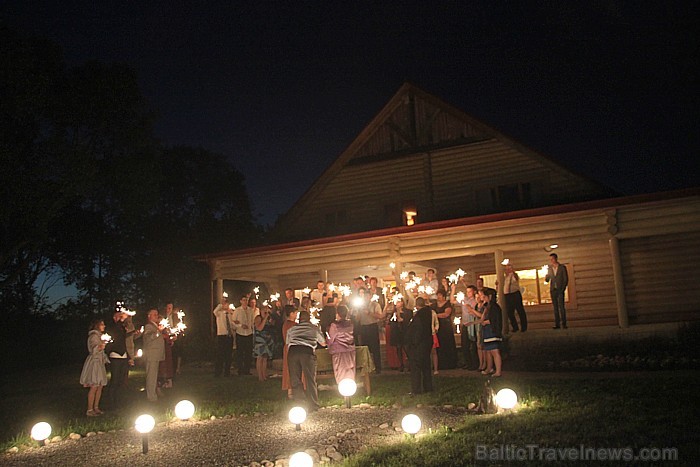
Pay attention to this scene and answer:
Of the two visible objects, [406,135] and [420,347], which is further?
[406,135]

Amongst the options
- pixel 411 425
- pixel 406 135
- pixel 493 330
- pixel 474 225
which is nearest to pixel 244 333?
pixel 493 330

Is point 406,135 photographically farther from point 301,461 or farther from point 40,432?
point 301,461

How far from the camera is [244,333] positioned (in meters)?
14.9

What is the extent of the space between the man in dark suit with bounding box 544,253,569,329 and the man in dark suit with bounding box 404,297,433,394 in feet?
18.0

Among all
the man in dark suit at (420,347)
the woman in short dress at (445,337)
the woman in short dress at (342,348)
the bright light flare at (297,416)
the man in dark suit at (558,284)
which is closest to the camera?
the bright light flare at (297,416)

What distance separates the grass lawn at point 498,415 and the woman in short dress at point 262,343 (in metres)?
0.43

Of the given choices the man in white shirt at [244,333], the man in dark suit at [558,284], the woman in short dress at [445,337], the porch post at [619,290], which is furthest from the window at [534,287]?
the man in white shirt at [244,333]

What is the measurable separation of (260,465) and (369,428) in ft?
6.01

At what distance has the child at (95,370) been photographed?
416 inches

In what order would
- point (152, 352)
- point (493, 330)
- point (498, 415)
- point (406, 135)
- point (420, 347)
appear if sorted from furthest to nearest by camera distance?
1. point (406, 135)
2. point (152, 352)
3. point (493, 330)
4. point (420, 347)
5. point (498, 415)

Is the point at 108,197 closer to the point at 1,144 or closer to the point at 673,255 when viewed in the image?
the point at 1,144

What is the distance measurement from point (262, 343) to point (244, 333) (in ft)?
4.03

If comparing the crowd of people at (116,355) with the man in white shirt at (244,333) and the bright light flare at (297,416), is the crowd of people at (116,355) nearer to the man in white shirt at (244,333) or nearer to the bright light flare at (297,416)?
the man in white shirt at (244,333)

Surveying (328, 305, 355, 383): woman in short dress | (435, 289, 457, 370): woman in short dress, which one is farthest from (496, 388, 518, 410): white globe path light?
(435, 289, 457, 370): woman in short dress
